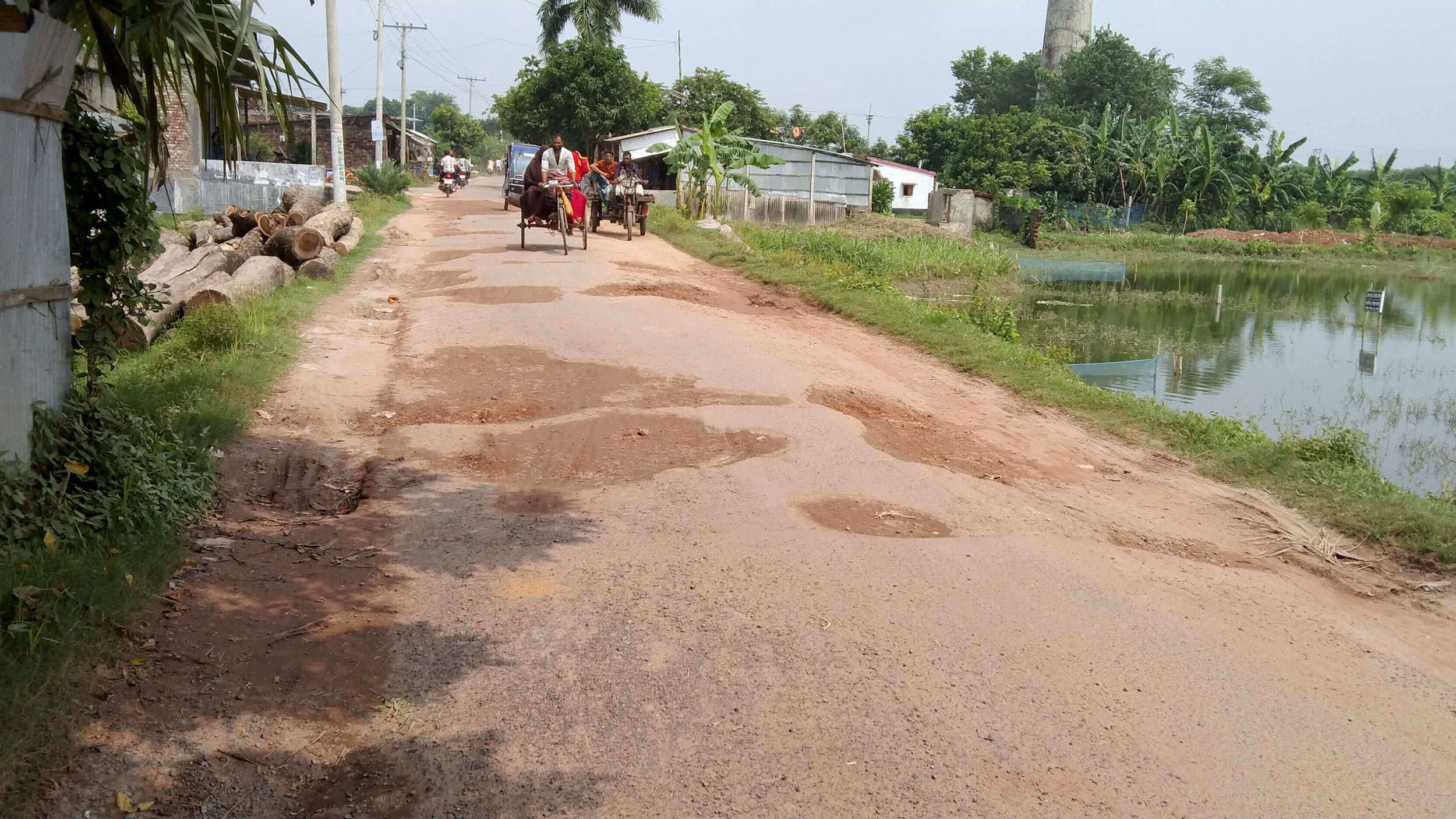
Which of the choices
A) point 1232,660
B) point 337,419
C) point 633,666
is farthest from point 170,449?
point 1232,660

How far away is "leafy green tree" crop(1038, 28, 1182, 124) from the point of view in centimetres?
5581

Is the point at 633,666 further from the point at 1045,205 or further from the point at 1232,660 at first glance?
the point at 1045,205

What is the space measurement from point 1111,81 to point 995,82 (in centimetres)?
1536

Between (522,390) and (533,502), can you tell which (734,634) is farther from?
(522,390)

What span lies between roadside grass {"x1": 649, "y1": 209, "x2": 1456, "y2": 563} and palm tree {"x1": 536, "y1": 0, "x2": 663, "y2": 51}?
2561 cm

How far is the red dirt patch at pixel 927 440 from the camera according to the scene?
23.4 feet

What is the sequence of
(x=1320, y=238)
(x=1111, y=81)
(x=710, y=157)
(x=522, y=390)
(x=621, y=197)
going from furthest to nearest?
(x=1111, y=81) → (x=1320, y=238) → (x=710, y=157) → (x=621, y=197) → (x=522, y=390)

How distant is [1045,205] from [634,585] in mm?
44568

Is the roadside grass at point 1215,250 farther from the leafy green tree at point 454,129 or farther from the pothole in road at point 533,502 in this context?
the leafy green tree at point 454,129

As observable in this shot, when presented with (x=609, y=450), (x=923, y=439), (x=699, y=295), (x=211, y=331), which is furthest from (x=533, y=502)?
(x=699, y=295)

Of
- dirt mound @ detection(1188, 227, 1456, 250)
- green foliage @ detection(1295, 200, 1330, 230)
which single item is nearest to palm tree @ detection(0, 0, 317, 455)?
dirt mound @ detection(1188, 227, 1456, 250)

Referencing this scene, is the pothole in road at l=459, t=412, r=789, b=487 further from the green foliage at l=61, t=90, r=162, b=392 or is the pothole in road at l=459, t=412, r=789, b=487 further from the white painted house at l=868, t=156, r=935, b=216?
the white painted house at l=868, t=156, r=935, b=216

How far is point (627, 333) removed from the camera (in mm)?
9906

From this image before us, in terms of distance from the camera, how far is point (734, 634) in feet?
13.9
